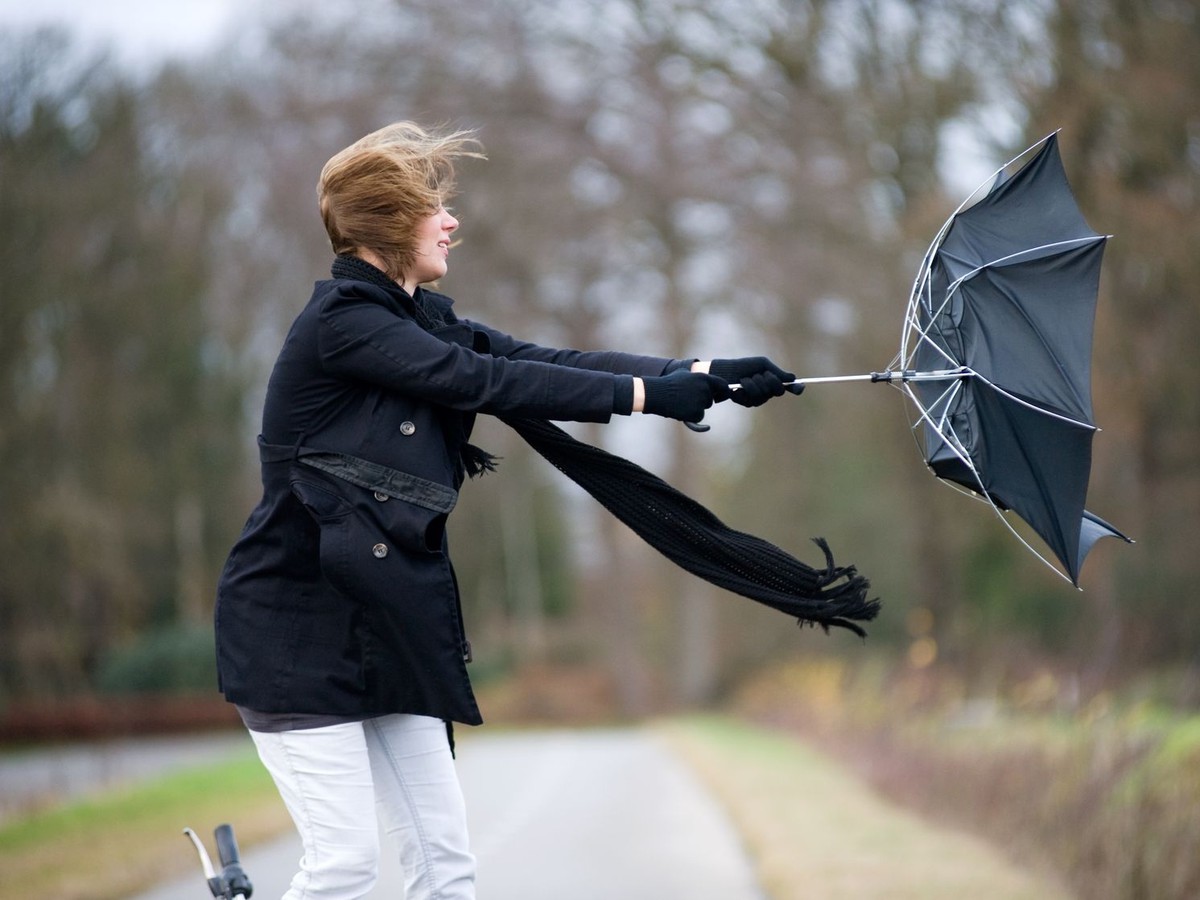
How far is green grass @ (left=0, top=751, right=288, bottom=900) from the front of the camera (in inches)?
309

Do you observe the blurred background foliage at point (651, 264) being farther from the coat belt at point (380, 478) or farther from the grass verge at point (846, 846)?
the coat belt at point (380, 478)

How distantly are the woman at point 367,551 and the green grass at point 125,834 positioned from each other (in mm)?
4451

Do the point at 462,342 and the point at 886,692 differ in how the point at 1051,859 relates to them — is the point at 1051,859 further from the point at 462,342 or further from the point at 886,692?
the point at 886,692

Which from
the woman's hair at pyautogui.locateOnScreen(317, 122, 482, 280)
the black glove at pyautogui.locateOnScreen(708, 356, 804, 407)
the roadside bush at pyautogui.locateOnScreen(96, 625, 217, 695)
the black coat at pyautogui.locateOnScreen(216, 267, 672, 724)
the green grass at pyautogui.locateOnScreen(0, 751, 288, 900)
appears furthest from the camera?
the roadside bush at pyautogui.locateOnScreen(96, 625, 217, 695)

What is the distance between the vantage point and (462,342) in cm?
372

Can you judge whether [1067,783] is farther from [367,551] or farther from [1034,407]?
[367,551]

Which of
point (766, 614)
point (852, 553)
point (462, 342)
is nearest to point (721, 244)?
point (852, 553)

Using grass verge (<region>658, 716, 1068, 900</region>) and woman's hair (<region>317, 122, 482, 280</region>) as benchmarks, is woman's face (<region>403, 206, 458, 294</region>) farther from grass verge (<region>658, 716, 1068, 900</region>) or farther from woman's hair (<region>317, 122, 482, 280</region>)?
grass verge (<region>658, 716, 1068, 900</region>)

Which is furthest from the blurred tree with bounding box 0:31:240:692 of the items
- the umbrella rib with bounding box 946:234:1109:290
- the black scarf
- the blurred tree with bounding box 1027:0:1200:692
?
the umbrella rib with bounding box 946:234:1109:290

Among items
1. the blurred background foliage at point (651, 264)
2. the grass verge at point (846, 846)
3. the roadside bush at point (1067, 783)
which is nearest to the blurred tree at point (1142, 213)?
the blurred background foliage at point (651, 264)

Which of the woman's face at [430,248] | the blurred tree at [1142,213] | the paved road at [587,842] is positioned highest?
the blurred tree at [1142,213]

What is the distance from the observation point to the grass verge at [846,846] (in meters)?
7.14

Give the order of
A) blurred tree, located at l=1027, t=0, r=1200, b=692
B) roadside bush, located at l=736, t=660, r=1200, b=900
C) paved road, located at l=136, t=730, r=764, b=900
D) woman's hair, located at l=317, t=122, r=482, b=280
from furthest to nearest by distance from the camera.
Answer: blurred tree, located at l=1027, t=0, r=1200, b=692 < paved road, located at l=136, t=730, r=764, b=900 < roadside bush, located at l=736, t=660, r=1200, b=900 < woman's hair, located at l=317, t=122, r=482, b=280

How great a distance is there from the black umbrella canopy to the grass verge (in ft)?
10.7
